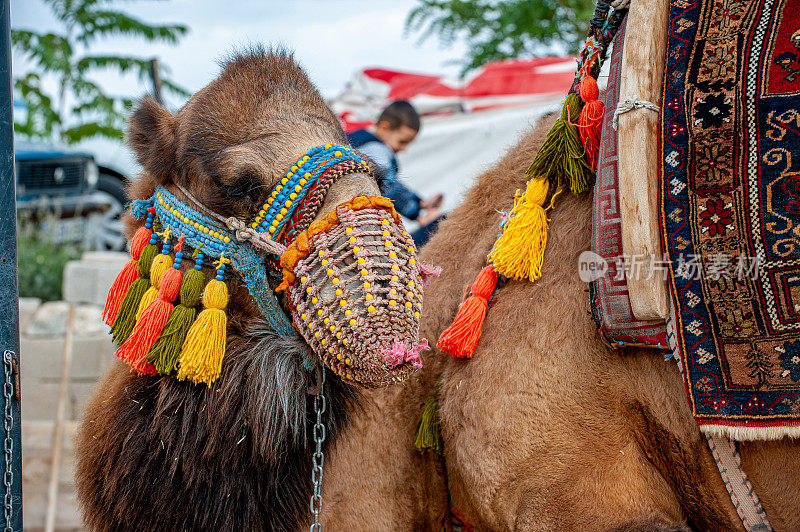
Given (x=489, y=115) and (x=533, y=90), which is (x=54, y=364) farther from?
(x=533, y=90)

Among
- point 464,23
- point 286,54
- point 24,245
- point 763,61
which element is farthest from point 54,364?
point 464,23

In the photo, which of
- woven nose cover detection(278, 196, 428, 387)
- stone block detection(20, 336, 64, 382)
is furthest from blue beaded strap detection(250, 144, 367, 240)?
stone block detection(20, 336, 64, 382)

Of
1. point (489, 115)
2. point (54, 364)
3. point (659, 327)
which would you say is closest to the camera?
point (659, 327)

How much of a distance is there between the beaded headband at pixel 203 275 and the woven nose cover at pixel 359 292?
122 mm

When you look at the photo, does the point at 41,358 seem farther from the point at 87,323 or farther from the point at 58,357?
the point at 87,323

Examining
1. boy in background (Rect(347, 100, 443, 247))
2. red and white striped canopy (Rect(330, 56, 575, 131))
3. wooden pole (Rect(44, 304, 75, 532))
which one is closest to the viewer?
boy in background (Rect(347, 100, 443, 247))

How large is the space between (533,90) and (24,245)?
6.17m

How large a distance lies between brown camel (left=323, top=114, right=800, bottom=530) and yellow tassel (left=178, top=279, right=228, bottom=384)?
47 centimetres

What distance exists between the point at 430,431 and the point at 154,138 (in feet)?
4.34

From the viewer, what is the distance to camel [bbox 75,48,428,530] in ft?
6.54

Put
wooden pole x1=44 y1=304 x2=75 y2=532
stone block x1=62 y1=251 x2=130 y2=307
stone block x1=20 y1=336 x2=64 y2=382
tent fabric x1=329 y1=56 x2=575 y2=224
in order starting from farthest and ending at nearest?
1. tent fabric x1=329 y1=56 x2=575 y2=224
2. stone block x1=62 y1=251 x2=130 y2=307
3. stone block x1=20 y1=336 x2=64 y2=382
4. wooden pole x1=44 y1=304 x2=75 y2=532

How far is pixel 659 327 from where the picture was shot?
187 centimetres

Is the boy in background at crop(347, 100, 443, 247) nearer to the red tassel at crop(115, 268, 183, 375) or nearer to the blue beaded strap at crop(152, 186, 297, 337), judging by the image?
the blue beaded strap at crop(152, 186, 297, 337)

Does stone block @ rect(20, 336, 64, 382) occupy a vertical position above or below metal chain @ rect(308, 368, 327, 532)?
below
